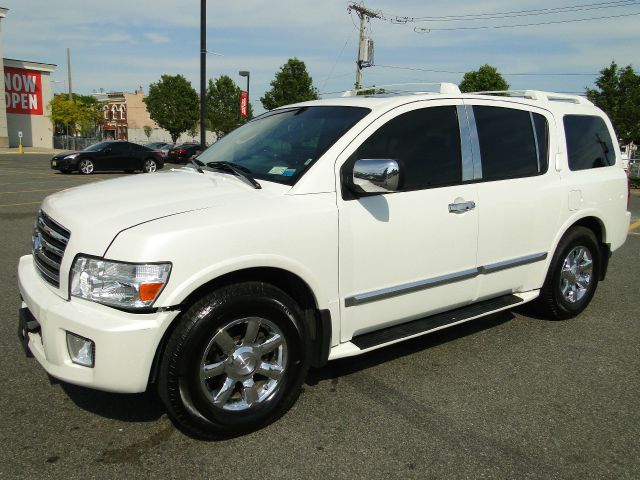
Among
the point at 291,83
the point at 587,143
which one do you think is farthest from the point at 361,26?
the point at 587,143

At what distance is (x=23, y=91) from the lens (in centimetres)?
4394

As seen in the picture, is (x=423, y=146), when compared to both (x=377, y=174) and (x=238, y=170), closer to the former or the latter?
(x=377, y=174)

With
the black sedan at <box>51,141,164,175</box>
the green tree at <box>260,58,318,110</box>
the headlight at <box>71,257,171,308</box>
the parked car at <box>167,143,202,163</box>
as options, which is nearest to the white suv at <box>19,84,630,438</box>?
the headlight at <box>71,257,171,308</box>

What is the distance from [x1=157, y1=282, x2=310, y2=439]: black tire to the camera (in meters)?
2.54


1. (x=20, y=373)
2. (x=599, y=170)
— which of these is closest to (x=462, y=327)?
(x=599, y=170)

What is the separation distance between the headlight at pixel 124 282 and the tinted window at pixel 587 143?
3.54 metres

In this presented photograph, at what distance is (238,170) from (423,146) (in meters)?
1.21

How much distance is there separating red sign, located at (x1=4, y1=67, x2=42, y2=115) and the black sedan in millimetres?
28132

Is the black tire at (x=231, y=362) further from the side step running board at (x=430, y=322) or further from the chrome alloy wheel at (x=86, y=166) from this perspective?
the chrome alloy wheel at (x=86, y=166)

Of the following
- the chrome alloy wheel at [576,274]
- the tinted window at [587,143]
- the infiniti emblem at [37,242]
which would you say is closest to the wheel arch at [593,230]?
the chrome alloy wheel at [576,274]

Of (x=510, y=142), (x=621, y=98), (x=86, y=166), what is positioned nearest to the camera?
(x=510, y=142)

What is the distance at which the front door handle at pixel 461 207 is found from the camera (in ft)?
11.4

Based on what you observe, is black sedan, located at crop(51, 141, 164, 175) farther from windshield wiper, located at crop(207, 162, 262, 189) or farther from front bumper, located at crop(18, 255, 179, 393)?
front bumper, located at crop(18, 255, 179, 393)

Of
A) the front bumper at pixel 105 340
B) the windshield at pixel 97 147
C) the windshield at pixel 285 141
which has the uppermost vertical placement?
the windshield at pixel 285 141
